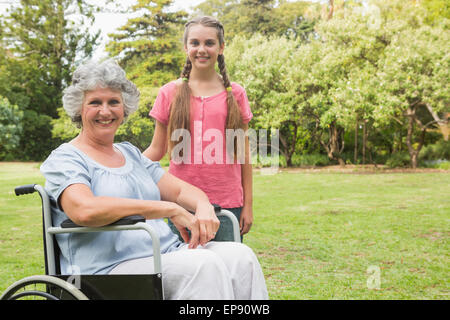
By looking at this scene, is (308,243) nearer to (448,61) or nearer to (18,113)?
(448,61)

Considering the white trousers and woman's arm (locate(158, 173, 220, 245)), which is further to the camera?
woman's arm (locate(158, 173, 220, 245))

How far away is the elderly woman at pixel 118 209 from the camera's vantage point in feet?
4.83

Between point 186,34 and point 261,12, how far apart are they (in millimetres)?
19195

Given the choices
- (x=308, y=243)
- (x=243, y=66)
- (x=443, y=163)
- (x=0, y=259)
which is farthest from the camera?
(x=243, y=66)

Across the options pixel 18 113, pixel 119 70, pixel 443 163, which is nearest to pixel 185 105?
pixel 119 70

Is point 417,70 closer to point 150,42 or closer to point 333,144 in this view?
point 333,144

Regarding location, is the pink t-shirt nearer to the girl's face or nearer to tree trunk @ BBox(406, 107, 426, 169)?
the girl's face

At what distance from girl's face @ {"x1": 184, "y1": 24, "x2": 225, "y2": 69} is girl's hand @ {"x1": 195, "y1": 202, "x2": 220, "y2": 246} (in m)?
0.65

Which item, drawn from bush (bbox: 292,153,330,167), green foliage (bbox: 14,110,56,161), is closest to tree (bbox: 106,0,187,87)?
green foliage (bbox: 14,110,56,161)

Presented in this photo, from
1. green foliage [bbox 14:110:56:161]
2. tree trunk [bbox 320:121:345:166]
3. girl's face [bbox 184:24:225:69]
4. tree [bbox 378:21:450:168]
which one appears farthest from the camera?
green foliage [bbox 14:110:56:161]

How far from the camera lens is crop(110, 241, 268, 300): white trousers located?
1455 mm

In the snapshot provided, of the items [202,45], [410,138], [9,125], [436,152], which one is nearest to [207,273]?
[202,45]

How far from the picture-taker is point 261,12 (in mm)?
20406

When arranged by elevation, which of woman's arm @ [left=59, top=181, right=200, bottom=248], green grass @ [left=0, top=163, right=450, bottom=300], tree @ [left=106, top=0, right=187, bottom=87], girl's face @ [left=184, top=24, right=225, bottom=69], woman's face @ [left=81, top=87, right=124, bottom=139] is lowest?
green grass @ [left=0, top=163, right=450, bottom=300]
